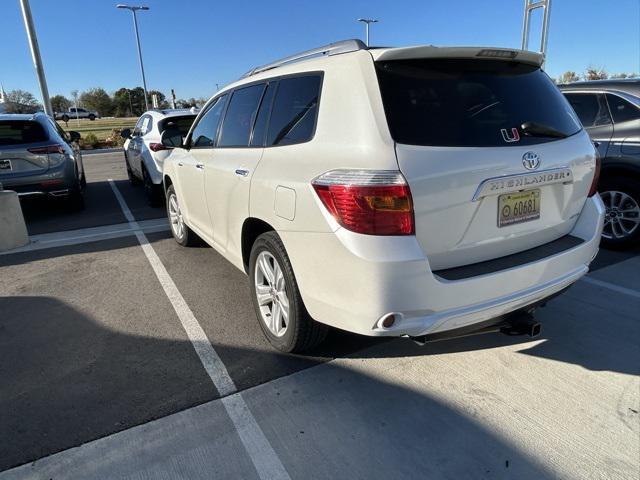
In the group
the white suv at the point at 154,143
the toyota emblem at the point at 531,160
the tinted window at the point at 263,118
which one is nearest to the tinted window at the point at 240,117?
the tinted window at the point at 263,118

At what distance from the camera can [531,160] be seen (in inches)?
93.7

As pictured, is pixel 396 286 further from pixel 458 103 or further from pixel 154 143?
pixel 154 143

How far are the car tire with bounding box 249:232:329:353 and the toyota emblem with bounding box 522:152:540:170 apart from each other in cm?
142

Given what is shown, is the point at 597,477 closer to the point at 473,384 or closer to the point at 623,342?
the point at 473,384

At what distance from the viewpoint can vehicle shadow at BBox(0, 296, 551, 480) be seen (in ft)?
6.88

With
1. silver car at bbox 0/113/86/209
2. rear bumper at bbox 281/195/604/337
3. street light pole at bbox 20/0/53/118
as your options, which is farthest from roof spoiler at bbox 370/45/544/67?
street light pole at bbox 20/0/53/118

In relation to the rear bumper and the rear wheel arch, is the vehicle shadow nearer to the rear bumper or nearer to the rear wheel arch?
the rear bumper

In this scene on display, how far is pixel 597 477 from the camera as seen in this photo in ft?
6.55

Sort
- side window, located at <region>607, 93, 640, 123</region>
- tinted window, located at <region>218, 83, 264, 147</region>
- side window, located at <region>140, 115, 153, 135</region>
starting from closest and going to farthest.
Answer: tinted window, located at <region>218, 83, 264, 147</region> < side window, located at <region>607, 93, 640, 123</region> < side window, located at <region>140, 115, 153, 135</region>

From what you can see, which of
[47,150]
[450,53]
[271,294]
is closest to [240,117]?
[271,294]

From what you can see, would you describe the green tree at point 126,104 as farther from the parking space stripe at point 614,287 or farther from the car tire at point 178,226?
the parking space stripe at point 614,287

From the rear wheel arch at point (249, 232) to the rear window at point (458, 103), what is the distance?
117 cm

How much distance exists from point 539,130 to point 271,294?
1.94 meters

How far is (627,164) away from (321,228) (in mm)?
4146
